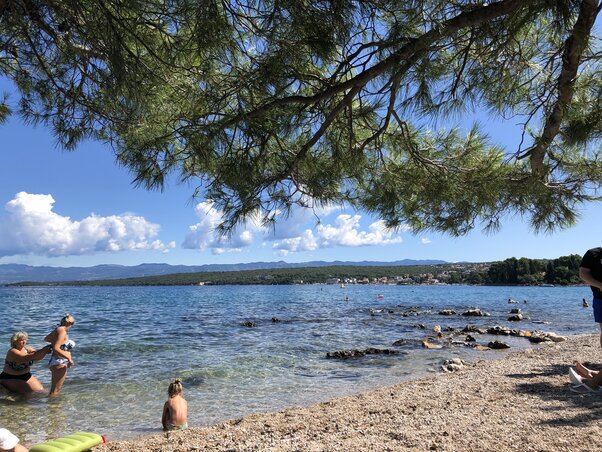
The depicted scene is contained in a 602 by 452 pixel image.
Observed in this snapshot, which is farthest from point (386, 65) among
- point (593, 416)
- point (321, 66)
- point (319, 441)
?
point (593, 416)

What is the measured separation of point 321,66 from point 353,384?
6.34 m

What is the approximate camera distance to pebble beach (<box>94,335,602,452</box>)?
3566 mm

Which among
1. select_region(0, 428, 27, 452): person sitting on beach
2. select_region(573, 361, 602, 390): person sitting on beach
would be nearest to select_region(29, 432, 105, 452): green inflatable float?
select_region(0, 428, 27, 452): person sitting on beach

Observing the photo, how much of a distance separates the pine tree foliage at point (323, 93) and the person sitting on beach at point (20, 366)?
361 cm

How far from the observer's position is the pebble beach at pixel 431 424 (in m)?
3.57

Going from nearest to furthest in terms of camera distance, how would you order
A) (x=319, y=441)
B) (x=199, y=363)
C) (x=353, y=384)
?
Answer: (x=319, y=441) → (x=353, y=384) → (x=199, y=363)

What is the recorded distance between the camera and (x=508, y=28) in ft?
10.1

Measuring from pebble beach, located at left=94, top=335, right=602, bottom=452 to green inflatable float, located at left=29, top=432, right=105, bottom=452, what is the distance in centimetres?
14

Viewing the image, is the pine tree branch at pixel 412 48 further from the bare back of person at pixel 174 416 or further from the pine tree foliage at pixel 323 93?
the bare back of person at pixel 174 416

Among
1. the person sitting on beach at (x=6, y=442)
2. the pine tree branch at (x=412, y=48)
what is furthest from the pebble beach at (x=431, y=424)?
the pine tree branch at (x=412, y=48)

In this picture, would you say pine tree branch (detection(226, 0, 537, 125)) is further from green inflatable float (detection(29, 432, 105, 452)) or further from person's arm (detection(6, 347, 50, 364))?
person's arm (detection(6, 347, 50, 364))

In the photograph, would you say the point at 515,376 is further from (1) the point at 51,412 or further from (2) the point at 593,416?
(1) the point at 51,412

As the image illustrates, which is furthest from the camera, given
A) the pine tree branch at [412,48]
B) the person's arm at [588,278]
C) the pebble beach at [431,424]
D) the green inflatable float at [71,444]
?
the person's arm at [588,278]

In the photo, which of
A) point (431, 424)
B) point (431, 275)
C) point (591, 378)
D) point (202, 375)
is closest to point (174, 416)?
point (431, 424)
